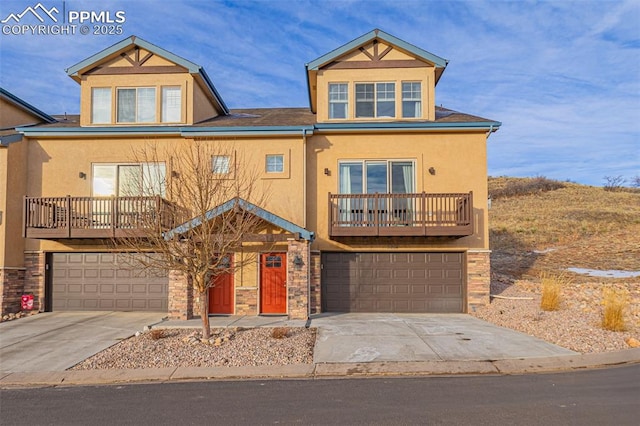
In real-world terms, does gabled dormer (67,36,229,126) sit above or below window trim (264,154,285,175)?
above

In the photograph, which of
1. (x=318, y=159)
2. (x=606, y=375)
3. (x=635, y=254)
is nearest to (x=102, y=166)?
(x=318, y=159)

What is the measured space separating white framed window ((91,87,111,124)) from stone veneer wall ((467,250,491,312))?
13437 millimetres

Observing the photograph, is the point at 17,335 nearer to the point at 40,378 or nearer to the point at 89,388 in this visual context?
the point at 40,378

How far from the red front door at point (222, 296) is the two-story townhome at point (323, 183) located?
0.03m

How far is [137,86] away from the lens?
15438mm

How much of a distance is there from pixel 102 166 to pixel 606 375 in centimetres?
1509

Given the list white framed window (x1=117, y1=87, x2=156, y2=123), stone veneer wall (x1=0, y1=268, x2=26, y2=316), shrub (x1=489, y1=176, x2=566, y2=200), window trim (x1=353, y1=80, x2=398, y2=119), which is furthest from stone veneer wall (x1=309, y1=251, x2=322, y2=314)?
shrub (x1=489, y1=176, x2=566, y2=200)

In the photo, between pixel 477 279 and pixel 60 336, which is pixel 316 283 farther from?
pixel 60 336

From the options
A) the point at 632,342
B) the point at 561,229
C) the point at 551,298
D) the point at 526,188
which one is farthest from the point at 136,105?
the point at 526,188

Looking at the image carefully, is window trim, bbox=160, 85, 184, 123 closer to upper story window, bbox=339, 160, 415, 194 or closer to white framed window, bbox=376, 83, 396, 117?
upper story window, bbox=339, 160, 415, 194

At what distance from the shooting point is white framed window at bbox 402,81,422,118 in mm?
15133

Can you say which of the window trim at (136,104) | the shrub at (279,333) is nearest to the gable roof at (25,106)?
the window trim at (136,104)

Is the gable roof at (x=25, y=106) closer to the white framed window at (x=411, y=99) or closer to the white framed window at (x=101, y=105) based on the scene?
the white framed window at (x=101, y=105)

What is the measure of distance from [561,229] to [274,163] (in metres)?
22.6
